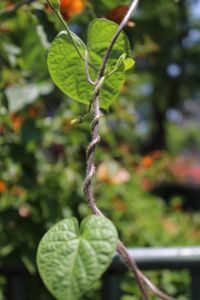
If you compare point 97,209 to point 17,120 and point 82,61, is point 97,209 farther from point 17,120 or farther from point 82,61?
point 17,120

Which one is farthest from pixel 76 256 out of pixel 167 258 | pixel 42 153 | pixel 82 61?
pixel 42 153

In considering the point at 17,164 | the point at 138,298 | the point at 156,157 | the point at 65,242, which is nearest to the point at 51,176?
the point at 17,164

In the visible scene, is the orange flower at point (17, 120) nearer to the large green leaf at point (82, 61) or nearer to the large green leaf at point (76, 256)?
the large green leaf at point (82, 61)

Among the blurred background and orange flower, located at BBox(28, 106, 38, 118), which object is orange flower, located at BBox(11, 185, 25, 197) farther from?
orange flower, located at BBox(28, 106, 38, 118)

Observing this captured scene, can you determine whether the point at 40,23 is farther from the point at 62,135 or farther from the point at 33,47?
the point at 62,135

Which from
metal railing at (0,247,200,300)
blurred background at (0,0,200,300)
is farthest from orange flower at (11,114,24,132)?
metal railing at (0,247,200,300)
